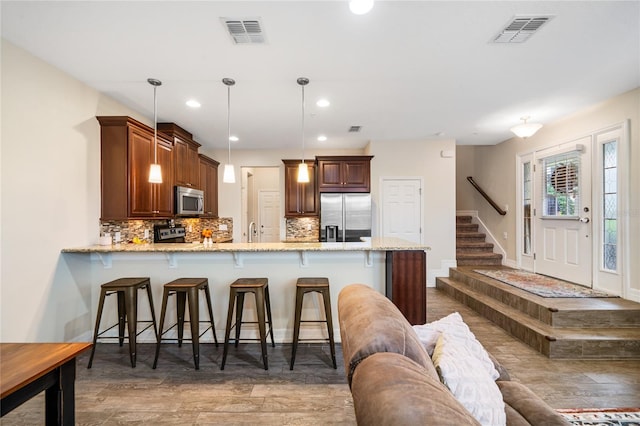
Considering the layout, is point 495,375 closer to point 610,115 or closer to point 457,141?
point 610,115

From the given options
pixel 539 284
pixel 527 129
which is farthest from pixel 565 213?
pixel 527 129

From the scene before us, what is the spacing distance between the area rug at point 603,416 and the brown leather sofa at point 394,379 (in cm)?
92

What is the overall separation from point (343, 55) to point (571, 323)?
3457 millimetres

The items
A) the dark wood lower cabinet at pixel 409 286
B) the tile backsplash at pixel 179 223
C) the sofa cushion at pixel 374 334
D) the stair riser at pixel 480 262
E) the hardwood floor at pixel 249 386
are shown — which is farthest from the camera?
the stair riser at pixel 480 262

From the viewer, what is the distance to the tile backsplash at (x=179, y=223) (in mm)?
3432

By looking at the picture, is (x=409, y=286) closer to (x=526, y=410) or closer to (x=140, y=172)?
(x=526, y=410)

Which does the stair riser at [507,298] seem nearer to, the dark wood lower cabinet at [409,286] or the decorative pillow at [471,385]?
the dark wood lower cabinet at [409,286]

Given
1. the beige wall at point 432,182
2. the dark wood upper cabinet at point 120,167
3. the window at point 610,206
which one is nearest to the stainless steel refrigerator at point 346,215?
the beige wall at point 432,182

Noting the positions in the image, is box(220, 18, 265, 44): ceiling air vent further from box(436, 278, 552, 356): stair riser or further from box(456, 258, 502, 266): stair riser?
box(456, 258, 502, 266): stair riser

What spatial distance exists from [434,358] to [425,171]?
475 centimetres

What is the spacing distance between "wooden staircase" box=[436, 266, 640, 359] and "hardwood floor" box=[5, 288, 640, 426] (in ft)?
0.36

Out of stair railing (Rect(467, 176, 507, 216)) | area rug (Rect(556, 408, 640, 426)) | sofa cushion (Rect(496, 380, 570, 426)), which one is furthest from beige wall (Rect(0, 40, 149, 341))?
stair railing (Rect(467, 176, 507, 216))

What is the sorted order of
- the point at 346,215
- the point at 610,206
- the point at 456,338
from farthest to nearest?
the point at 346,215
the point at 610,206
the point at 456,338

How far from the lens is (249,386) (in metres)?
2.29
